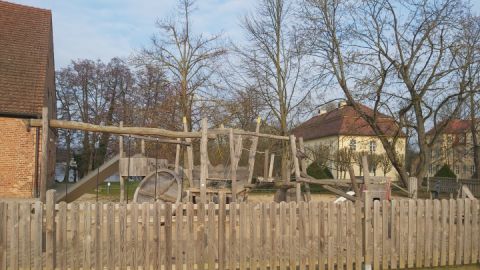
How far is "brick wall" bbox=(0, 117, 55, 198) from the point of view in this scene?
60.2 ft

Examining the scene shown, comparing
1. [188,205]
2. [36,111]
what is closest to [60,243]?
[188,205]

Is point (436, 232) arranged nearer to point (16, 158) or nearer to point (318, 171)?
point (16, 158)

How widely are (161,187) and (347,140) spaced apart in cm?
3828

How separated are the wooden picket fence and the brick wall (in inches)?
470

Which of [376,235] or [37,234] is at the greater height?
[37,234]

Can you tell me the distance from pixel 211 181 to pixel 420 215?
8213mm

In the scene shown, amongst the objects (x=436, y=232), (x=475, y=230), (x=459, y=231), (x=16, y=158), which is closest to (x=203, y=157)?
(x=436, y=232)

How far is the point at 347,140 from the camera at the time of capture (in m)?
50.5

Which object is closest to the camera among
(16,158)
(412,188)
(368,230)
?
(368,230)

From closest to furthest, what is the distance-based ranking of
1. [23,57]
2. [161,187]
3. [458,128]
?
1. [161,187]
2. [23,57]
3. [458,128]

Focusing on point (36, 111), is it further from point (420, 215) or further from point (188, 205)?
point (420, 215)

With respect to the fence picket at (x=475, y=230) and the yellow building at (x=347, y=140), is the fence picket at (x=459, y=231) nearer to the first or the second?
the fence picket at (x=475, y=230)

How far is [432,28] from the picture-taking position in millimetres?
23328

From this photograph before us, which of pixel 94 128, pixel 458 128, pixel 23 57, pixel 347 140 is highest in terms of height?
pixel 23 57
